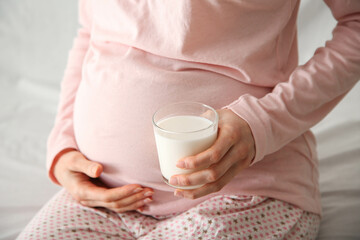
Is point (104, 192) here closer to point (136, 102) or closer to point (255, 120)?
point (136, 102)

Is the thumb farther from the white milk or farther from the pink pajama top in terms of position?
the white milk

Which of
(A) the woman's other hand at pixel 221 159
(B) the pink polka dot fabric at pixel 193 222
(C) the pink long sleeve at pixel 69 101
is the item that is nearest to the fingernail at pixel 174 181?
(A) the woman's other hand at pixel 221 159

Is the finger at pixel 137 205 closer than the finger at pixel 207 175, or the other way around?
the finger at pixel 207 175

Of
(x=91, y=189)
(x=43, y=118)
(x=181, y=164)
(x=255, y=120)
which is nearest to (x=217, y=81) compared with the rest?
(x=255, y=120)

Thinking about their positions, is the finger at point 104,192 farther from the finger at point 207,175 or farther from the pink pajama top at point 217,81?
the finger at point 207,175

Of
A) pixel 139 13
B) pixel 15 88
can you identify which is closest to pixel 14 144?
pixel 15 88

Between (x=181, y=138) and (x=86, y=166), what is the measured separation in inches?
12.0

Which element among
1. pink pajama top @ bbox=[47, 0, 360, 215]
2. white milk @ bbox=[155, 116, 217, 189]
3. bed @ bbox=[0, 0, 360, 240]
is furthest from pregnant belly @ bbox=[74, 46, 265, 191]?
bed @ bbox=[0, 0, 360, 240]

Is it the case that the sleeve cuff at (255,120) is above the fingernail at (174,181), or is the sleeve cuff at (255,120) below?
above

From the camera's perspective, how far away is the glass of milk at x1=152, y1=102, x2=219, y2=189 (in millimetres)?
589

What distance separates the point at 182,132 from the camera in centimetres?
58

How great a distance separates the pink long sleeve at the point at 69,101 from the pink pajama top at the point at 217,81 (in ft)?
0.31

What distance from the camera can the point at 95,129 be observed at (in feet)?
2.63

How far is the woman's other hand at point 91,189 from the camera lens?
77 centimetres
